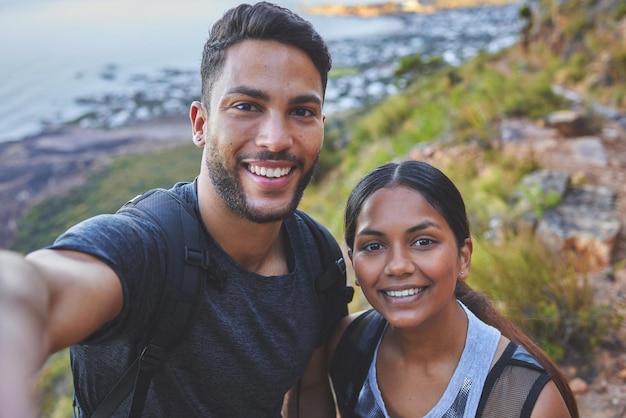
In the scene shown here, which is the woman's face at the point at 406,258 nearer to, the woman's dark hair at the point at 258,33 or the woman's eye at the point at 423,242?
the woman's eye at the point at 423,242

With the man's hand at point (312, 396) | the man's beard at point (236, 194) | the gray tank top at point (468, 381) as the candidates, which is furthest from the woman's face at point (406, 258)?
the man's hand at point (312, 396)

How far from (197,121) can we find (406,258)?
3.29ft

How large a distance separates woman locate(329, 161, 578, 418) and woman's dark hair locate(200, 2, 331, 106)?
21.7 inches

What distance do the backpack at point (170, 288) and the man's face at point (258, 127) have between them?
8.2 inches

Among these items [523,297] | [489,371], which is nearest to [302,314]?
[489,371]

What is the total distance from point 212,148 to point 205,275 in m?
0.50

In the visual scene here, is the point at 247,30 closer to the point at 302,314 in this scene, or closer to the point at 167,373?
the point at 302,314

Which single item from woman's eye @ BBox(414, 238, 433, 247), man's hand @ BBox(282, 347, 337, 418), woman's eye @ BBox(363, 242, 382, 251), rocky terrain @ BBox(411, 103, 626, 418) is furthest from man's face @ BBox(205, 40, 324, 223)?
rocky terrain @ BBox(411, 103, 626, 418)

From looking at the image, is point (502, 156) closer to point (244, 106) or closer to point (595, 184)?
point (595, 184)

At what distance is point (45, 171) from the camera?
3094 centimetres

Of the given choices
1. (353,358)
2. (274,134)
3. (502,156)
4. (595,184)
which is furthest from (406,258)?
(502,156)

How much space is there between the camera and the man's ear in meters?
1.85

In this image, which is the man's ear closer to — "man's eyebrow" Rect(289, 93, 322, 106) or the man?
the man

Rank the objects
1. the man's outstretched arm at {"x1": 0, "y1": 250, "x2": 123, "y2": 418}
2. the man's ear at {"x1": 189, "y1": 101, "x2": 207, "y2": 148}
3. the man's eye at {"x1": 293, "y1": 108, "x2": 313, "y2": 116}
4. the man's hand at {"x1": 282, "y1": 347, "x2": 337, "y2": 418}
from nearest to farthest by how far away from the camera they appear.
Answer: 1. the man's outstretched arm at {"x1": 0, "y1": 250, "x2": 123, "y2": 418}
2. the man's eye at {"x1": 293, "y1": 108, "x2": 313, "y2": 116}
3. the man's ear at {"x1": 189, "y1": 101, "x2": 207, "y2": 148}
4. the man's hand at {"x1": 282, "y1": 347, "x2": 337, "y2": 418}
